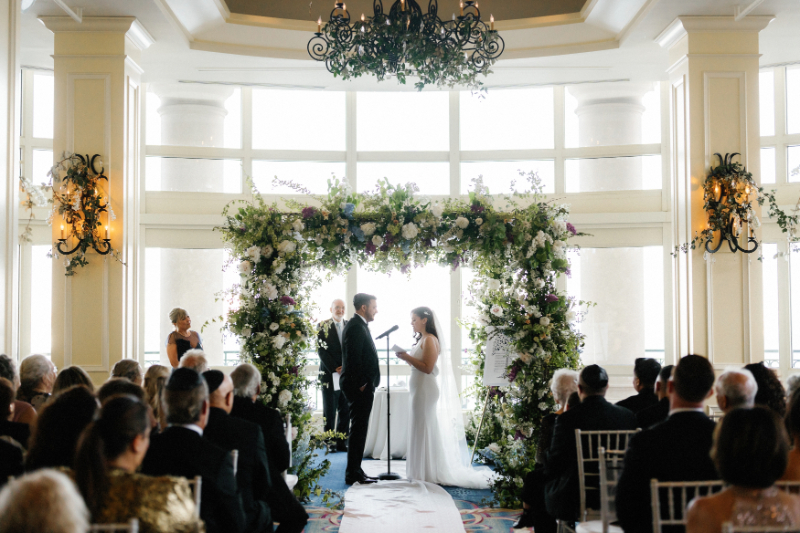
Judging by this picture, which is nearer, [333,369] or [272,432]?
[272,432]

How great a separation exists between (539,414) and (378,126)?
209 inches

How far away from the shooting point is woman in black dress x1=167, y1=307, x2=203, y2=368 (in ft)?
21.8

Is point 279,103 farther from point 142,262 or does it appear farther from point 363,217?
point 363,217

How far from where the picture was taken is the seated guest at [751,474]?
197 cm

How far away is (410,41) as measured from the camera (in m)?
5.10

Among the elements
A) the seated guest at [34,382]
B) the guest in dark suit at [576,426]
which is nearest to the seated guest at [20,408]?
the seated guest at [34,382]

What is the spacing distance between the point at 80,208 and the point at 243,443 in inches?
157

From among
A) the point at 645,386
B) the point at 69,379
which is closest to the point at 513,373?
the point at 645,386

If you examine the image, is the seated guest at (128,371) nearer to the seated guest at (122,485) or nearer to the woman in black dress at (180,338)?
the seated guest at (122,485)

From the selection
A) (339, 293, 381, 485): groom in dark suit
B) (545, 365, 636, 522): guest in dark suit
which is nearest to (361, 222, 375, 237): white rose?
(339, 293, 381, 485): groom in dark suit

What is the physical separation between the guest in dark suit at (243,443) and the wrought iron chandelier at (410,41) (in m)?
2.82

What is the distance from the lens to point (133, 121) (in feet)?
22.5

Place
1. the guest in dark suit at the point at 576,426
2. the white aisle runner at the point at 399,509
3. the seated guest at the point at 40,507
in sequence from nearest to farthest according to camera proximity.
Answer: the seated guest at the point at 40,507 → the guest in dark suit at the point at 576,426 → the white aisle runner at the point at 399,509

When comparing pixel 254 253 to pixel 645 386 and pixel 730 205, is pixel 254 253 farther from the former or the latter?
pixel 730 205
